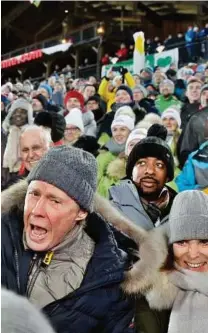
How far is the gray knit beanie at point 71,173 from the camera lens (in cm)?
177

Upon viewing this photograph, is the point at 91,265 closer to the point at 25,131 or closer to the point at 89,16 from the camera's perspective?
the point at 25,131

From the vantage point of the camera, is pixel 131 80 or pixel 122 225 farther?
pixel 131 80

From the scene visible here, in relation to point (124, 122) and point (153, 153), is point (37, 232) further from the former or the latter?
point (124, 122)

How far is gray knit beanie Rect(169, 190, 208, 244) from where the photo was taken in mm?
2031

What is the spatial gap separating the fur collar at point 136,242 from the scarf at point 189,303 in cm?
9

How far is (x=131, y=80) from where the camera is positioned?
8961 millimetres

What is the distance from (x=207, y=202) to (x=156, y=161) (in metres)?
0.81

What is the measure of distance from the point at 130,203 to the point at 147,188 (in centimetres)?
15

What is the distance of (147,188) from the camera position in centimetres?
282

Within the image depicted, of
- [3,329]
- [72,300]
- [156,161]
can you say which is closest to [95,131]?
[156,161]

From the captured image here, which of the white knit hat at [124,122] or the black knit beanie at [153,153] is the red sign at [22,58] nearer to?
the white knit hat at [124,122]

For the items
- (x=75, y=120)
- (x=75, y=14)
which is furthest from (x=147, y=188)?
(x=75, y=14)

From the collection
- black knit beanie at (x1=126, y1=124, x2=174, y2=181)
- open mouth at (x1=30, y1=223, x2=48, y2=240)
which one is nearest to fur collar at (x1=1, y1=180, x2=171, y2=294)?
open mouth at (x1=30, y1=223, x2=48, y2=240)

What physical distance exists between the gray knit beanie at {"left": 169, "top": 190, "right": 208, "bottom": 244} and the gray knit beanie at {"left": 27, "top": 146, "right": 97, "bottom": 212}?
369 mm
